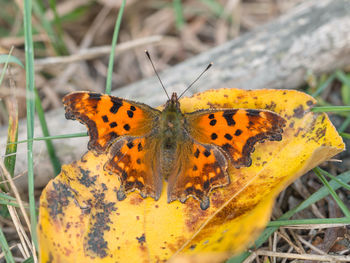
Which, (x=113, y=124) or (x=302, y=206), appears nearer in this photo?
(x=113, y=124)

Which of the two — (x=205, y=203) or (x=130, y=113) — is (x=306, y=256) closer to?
(x=205, y=203)

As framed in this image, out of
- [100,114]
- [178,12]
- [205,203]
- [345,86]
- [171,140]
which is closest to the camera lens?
[205,203]

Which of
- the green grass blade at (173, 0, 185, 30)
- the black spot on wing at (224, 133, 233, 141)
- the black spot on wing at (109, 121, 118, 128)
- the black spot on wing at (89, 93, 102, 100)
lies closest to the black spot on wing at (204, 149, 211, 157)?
the black spot on wing at (224, 133, 233, 141)

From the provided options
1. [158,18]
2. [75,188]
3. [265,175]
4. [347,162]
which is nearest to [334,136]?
Answer: [265,175]

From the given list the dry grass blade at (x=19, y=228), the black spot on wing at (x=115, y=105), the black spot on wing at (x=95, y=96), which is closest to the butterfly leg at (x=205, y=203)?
the black spot on wing at (x=115, y=105)

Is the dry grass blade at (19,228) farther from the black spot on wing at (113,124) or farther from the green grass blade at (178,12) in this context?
the green grass blade at (178,12)

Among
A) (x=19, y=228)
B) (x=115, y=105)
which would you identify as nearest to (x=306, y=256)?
(x=115, y=105)
